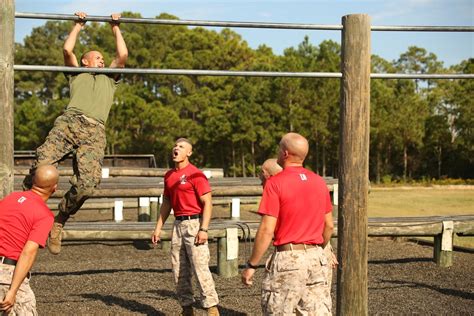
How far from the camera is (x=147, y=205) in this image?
43.6ft

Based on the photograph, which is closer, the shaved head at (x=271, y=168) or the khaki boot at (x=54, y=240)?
the khaki boot at (x=54, y=240)

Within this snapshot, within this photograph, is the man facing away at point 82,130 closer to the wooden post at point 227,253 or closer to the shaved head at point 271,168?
the shaved head at point 271,168

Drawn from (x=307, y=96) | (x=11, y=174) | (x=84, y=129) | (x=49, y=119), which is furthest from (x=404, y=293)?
(x=49, y=119)

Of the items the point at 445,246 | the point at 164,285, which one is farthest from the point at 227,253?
the point at 445,246

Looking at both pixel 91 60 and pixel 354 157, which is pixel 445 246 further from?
pixel 91 60

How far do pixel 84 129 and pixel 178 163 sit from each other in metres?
1.47

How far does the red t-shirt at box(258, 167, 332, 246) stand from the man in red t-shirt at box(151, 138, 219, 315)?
7.38ft

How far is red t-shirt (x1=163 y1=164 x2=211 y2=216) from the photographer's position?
23.7 feet

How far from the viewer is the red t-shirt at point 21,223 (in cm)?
459

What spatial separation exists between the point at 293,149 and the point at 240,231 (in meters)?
4.83

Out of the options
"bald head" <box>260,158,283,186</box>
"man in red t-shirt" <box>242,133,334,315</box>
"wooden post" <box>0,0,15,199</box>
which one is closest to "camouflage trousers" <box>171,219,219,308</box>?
"bald head" <box>260,158,283,186</box>

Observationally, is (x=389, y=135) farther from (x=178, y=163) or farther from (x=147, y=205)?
(x=178, y=163)

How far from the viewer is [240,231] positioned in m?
A: 9.70

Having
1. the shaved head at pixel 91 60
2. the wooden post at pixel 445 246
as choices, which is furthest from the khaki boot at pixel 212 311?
the wooden post at pixel 445 246
